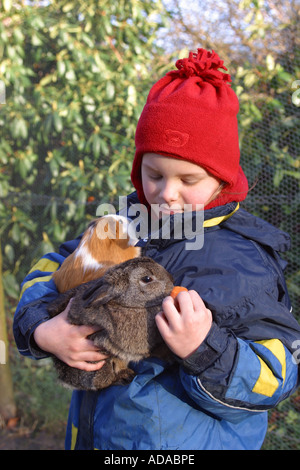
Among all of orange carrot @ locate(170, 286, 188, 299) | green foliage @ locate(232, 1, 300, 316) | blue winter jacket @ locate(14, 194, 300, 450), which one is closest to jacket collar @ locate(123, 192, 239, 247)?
blue winter jacket @ locate(14, 194, 300, 450)

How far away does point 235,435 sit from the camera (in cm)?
174

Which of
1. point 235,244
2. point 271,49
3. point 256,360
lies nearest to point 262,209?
point 271,49

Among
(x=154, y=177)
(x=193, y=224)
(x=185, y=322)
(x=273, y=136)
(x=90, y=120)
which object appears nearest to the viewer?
(x=185, y=322)

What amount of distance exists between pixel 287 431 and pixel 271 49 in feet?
10.6

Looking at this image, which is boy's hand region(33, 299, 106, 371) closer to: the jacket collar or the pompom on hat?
the jacket collar

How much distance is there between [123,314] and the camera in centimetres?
165

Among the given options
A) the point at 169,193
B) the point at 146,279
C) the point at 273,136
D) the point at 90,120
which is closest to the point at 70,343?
the point at 146,279

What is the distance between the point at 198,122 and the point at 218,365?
37.1 inches

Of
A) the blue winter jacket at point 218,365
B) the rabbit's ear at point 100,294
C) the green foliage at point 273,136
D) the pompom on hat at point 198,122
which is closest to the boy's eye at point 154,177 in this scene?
the pompom on hat at point 198,122

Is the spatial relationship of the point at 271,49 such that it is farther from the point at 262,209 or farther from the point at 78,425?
the point at 78,425

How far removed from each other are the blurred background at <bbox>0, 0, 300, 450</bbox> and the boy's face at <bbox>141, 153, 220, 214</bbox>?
2016 mm

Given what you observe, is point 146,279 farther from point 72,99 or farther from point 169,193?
point 72,99

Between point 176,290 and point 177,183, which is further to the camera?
point 177,183

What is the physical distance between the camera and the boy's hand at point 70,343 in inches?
67.9
